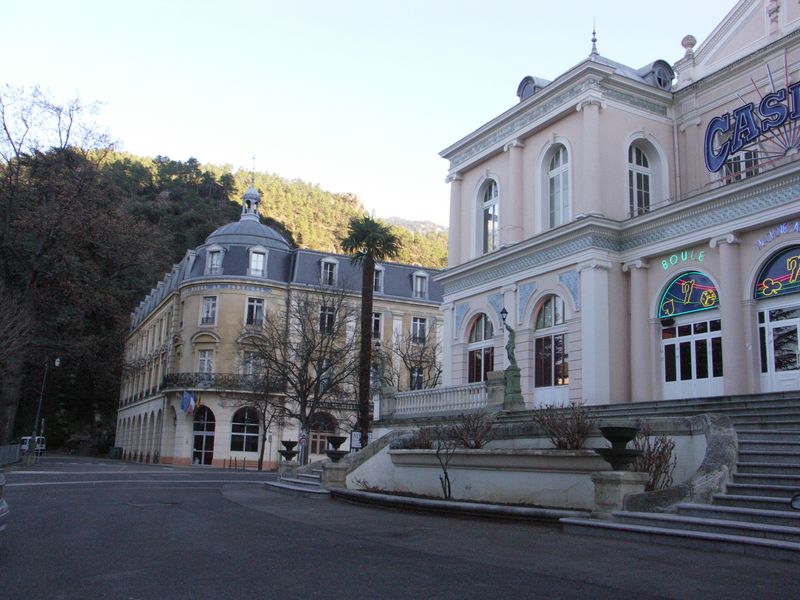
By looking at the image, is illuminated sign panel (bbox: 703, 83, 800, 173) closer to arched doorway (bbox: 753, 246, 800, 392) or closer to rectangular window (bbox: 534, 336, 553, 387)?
arched doorway (bbox: 753, 246, 800, 392)

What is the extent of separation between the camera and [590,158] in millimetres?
25609

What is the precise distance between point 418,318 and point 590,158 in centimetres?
3166

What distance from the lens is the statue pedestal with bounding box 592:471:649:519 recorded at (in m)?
10.5

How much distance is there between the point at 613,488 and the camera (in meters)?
10.6

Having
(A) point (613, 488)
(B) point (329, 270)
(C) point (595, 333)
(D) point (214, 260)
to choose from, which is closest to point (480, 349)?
(C) point (595, 333)

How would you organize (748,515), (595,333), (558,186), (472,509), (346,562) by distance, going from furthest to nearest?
(558,186) < (595,333) < (472,509) < (748,515) < (346,562)

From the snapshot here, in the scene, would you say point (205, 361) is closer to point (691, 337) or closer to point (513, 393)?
point (513, 393)

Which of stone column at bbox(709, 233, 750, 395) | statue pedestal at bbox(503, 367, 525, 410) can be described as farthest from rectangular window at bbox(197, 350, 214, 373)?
stone column at bbox(709, 233, 750, 395)

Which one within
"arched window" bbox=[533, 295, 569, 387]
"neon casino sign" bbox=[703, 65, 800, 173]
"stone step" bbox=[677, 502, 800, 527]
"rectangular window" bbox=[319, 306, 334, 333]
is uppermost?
"neon casino sign" bbox=[703, 65, 800, 173]

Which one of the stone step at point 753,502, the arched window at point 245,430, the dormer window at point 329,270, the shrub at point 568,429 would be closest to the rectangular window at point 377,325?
the dormer window at point 329,270

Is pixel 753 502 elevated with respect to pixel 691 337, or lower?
lower

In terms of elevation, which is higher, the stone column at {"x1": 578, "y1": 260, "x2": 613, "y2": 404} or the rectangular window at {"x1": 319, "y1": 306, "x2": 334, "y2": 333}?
the rectangular window at {"x1": 319, "y1": 306, "x2": 334, "y2": 333}

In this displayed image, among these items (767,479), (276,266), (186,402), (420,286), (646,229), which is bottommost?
(767,479)

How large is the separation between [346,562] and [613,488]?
14.8 feet
